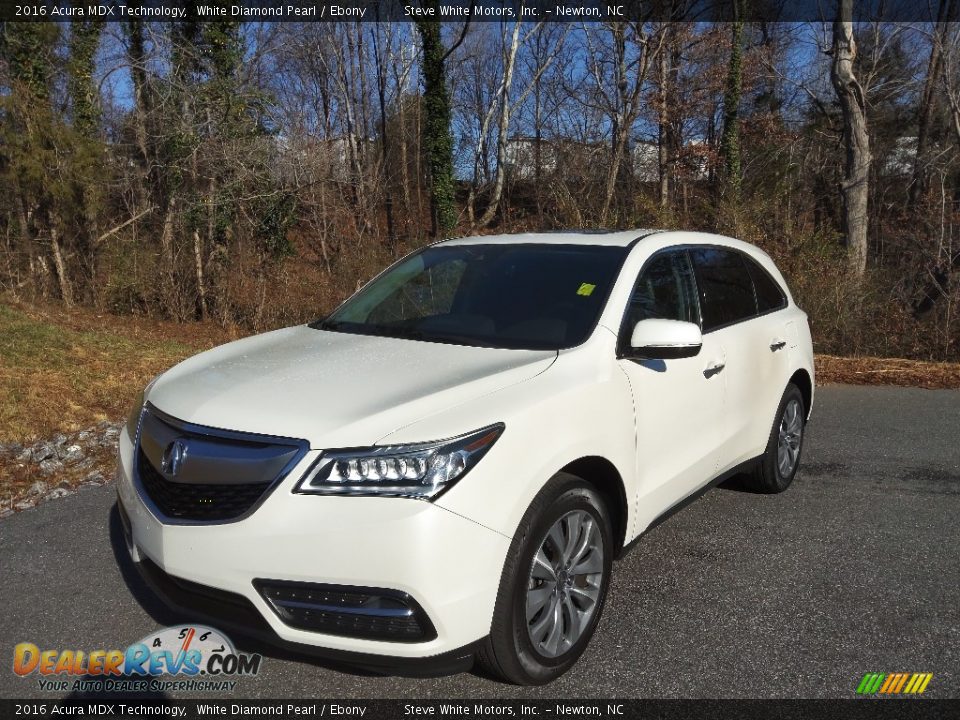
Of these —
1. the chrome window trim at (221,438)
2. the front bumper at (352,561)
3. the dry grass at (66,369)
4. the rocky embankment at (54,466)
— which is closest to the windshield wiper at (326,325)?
the chrome window trim at (221,438)

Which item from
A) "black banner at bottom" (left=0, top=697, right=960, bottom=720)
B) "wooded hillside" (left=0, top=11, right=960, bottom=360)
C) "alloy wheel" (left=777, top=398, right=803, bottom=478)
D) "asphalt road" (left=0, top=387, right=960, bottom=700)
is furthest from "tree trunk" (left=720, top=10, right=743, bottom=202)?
"black banner at bottom" (left=0, top=697, right=960, bottom=720)

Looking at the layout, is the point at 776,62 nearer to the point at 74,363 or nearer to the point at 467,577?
the point at 74,363

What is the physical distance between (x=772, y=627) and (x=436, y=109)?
18.4 m

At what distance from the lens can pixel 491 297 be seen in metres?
4.00

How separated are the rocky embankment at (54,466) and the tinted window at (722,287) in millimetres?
4276

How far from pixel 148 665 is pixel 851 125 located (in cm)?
1887

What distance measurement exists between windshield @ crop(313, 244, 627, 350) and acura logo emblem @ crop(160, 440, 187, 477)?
4.22 feet

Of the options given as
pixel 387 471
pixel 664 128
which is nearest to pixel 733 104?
pixel 664 128

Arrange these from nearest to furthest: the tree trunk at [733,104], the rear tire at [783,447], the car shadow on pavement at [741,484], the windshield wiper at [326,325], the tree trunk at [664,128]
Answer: the windshield wiper at [326,325] → the rear tire at [783,447] → the car shadow on pavement at [741,484] → the tree trunk at [733,104] → the tree trunk at [664,128]

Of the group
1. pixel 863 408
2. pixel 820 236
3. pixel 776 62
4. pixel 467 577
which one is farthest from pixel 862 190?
pixel 467 577

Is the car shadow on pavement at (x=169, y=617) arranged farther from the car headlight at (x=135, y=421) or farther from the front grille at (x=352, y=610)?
the car headlight at (x=135, y=421)

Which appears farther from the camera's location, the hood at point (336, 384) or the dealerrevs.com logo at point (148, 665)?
the dealerrevs.com logo at point (148, 665)

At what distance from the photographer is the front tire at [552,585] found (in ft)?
8.80

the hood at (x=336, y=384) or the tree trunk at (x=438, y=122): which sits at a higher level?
the tree trunk at (x=438, y=122)
